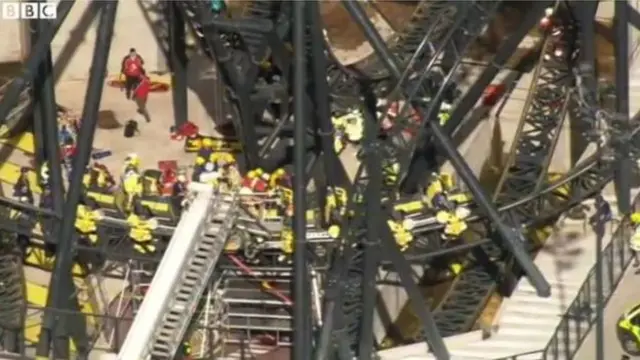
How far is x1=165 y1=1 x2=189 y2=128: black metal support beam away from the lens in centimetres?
2450

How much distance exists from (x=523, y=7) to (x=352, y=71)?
9.52 ft

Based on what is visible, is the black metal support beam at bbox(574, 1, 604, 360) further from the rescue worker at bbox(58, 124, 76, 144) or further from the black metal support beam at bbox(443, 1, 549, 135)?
the rescue worker at bbox(58, 124, 76, 144)

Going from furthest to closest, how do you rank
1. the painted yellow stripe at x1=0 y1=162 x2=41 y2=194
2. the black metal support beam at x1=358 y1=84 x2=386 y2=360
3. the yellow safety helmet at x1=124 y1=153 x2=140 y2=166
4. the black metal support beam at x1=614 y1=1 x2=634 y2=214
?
the painted yellow stripe at x1=0 y1=162 x2=41 y2=194, the yellow safety helmet at x1=124 y1=153 x2=140 y2=166, the black metal support beam at x1=614 y1=1 x2=634 y2=214, the black metal support beam at x1=358 y1=84 x2=386 y2=360

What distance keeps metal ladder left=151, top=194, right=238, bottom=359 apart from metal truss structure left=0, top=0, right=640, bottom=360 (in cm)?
8

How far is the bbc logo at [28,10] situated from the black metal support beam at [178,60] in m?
1.61

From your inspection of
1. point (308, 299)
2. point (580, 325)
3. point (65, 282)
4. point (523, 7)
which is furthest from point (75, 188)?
point (523, 7)

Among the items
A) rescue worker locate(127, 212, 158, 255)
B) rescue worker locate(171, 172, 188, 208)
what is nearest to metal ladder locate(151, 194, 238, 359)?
rescue worker locate(171, 172, 188, 208)

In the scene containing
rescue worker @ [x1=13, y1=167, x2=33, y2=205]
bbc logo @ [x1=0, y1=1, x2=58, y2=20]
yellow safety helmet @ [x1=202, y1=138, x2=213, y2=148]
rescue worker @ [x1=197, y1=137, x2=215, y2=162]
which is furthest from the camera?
yellow safety helmet @ [x1=202, y1=138, x2=213, y2=148]

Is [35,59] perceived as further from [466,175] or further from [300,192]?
[466,175]

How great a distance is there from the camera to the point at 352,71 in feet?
74.1

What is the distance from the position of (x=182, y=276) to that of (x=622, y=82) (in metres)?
4.62

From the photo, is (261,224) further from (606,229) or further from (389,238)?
(606,229)

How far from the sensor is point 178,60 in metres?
24.7

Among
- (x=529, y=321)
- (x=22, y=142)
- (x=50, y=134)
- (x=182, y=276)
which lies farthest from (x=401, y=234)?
(x=22, y=142)
